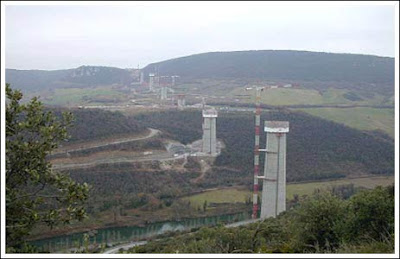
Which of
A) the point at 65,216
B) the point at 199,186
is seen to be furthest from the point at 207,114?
the point at 65,216

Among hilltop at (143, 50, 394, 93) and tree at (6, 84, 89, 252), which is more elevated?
hilltop at (143, 50, 394, 93)

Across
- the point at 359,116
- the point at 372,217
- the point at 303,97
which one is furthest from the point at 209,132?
the point at 372,217

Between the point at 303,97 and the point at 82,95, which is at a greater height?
the point at 303,97

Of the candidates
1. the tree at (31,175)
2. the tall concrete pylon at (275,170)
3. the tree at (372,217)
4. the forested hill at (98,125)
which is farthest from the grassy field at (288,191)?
the tree at (31,175)

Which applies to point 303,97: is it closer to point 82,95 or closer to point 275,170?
point 82,95

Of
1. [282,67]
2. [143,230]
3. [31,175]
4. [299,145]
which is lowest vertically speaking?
[143,230]

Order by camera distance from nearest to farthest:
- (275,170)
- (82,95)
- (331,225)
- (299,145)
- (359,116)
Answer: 1. (331,225)
2. (275,170)
3. (299,145)
4. (359,116)
5. (82,95)

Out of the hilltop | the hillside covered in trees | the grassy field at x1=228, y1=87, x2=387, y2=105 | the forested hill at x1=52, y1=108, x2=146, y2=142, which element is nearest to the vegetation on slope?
the forested hill at x1=52, y1=108, x2=146, y2=142

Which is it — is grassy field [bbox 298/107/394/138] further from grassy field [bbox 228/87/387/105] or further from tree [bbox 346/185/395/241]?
tree [bbox 346/185/395/241]
